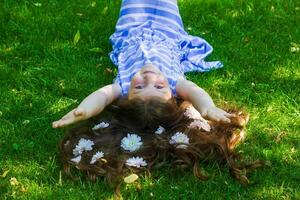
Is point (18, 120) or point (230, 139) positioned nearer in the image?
point (230, 139)

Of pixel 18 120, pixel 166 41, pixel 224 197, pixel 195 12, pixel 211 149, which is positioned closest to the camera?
pixel 224 197

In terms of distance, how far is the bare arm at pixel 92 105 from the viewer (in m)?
4.16

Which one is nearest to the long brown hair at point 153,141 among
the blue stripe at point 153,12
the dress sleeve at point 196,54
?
the dress sleeve at point 196,54

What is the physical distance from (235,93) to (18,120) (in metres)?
1.69

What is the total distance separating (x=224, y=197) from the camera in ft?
12.5

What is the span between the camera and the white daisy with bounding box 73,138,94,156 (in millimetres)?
4164

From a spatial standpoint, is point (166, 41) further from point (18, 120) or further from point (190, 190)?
point (190, 190)

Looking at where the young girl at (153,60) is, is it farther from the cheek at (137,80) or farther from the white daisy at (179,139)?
the white daisy at (179,139)

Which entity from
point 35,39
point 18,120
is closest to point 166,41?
point 35,39

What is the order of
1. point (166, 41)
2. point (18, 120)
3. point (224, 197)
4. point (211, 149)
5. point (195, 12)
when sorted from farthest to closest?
Result: point (195, 12) → point (166, 41) → point (18, 120) → point (211, 149) → point (224, 197)

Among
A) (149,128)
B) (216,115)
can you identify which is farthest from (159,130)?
(216,115)

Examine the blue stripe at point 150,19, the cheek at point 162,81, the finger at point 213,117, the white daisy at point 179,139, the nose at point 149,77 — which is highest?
the nose at point 149,77

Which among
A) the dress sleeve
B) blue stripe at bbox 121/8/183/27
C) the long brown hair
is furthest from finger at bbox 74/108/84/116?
blue stripe at bbox 121/8/183/27

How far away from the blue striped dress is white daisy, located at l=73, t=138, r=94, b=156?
32.6 inches
